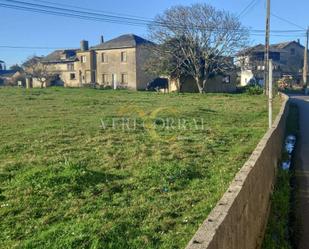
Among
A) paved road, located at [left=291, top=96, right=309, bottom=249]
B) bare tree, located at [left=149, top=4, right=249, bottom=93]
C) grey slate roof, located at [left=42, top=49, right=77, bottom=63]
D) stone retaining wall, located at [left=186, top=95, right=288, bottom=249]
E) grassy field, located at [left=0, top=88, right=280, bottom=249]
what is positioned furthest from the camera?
grey slate roof, located at [left=42, top=49, right=77, bottom=63]

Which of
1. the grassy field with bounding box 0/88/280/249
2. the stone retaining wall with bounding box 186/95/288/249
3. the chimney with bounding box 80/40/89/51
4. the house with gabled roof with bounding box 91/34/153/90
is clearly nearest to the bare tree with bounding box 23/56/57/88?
the chimney with bounding box 80/40/89/51

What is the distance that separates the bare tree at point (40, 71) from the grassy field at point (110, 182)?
52081 mm

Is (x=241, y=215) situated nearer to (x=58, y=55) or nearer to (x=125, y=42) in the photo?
(x=125, y=42)

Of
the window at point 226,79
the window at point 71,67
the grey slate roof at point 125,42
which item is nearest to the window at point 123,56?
the grey slate roof at point 125,42

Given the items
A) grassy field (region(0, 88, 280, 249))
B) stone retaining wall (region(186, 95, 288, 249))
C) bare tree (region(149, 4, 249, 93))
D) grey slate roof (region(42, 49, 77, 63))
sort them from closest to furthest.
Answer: stone retaining wall (region(186, 95, 288, 249)) → grassy field (region(0, 88, 280, 249)) → bare tree (region(149, 4, 249, 93)) → grey slate roof (region(42, 49, 77, 63))

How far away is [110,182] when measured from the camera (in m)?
6.72

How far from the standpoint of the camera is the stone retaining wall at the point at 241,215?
2.96 metres


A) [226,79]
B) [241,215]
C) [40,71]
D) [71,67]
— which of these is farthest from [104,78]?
[241,215]

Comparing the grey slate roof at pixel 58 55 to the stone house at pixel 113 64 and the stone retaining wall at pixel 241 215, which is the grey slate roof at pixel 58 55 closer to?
the stone house at pixel 113 64

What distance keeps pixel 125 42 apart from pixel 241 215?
5072 cm

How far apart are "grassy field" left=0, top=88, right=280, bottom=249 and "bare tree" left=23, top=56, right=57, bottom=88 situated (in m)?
52.1

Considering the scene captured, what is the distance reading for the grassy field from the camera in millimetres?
4656

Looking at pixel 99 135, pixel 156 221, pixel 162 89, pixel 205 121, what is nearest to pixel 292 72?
pixel 162 89

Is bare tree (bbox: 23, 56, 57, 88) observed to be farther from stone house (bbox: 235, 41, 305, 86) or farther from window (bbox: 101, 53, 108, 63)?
stone house (bbox: 235, 41, 305, 86)
